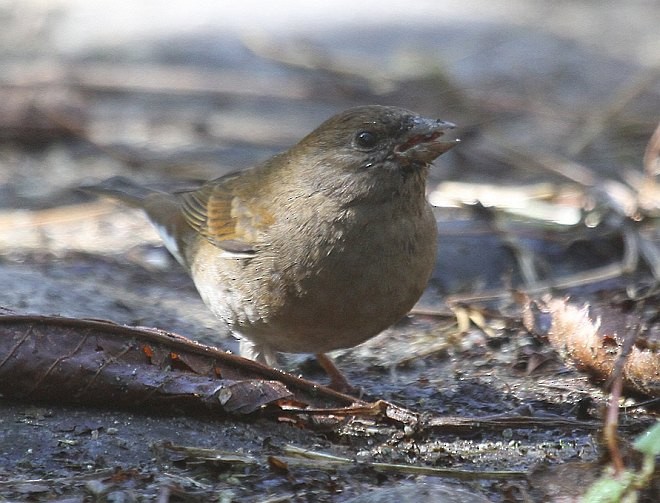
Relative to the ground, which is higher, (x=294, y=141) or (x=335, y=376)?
(x=294, y=141)

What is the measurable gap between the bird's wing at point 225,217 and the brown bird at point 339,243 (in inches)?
0.6

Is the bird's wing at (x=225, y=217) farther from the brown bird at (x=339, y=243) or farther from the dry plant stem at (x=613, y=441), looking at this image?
the dry plant stem at (x=613, y=441)

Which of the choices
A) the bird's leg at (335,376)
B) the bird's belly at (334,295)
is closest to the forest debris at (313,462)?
the bird's belly at (334,295)

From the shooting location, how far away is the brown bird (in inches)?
168

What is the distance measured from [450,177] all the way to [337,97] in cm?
185

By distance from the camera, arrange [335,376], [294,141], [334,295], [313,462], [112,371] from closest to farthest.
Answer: [313,462]
[112,371]
[334,295]
[335,376]
[294,141]

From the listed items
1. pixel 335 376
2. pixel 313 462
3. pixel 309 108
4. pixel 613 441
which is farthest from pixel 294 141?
pixel 613 441

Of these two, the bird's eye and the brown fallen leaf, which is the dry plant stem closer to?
the brown fallen leaf

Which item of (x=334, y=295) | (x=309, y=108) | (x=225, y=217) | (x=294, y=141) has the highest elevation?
(x=309, y=108)

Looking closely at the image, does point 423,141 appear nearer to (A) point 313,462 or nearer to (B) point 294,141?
(A) point 313,462

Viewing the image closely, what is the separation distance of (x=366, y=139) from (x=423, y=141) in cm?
23

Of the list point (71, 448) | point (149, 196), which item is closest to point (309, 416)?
point (71, 448)

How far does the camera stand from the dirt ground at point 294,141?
3.42 metres

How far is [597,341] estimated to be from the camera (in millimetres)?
4012
